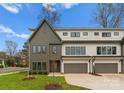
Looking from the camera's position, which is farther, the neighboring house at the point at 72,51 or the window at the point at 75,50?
the window at the point at 75,50

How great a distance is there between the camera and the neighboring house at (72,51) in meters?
35.9

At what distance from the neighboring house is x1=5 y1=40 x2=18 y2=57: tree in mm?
40581

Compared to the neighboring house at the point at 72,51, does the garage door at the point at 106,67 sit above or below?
below

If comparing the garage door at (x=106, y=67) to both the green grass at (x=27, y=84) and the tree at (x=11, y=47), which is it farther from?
the tree at (x=11, y=47)

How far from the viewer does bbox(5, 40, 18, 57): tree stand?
2975 inches

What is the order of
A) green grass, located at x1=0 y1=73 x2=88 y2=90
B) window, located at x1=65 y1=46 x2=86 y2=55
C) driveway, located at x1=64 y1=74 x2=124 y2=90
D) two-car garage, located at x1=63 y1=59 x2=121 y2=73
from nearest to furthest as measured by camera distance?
green grass, located at x1=0 y1=73 x2=88 y2=90 → driveway, located at x1=64 y1=74 x2=124 y2=90 → two-car garage, located at x1=63 y1=59 x2=121 y2=73 → window, located at x1=65 y1=46 x2=86 y2=55

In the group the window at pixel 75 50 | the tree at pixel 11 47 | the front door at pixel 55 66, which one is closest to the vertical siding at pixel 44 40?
the front door at pixel 55 66

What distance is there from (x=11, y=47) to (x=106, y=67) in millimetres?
46575

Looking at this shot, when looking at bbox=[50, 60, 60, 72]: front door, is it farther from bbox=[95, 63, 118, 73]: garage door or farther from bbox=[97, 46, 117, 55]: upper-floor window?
bbox=[97, 46, 117, 55]: upper-floor window

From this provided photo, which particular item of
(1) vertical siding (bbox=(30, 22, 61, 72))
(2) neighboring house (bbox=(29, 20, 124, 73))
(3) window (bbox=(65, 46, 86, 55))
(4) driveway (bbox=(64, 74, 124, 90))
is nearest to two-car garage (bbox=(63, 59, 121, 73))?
(2) neighboring house (bbox=(29, 20, 124, 73))

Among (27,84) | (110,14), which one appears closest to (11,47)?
(110,14)

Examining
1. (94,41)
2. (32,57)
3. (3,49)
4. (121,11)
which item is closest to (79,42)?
(94,41)

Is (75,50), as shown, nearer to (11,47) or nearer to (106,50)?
(106,50)

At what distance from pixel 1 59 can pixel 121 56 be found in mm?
43989
